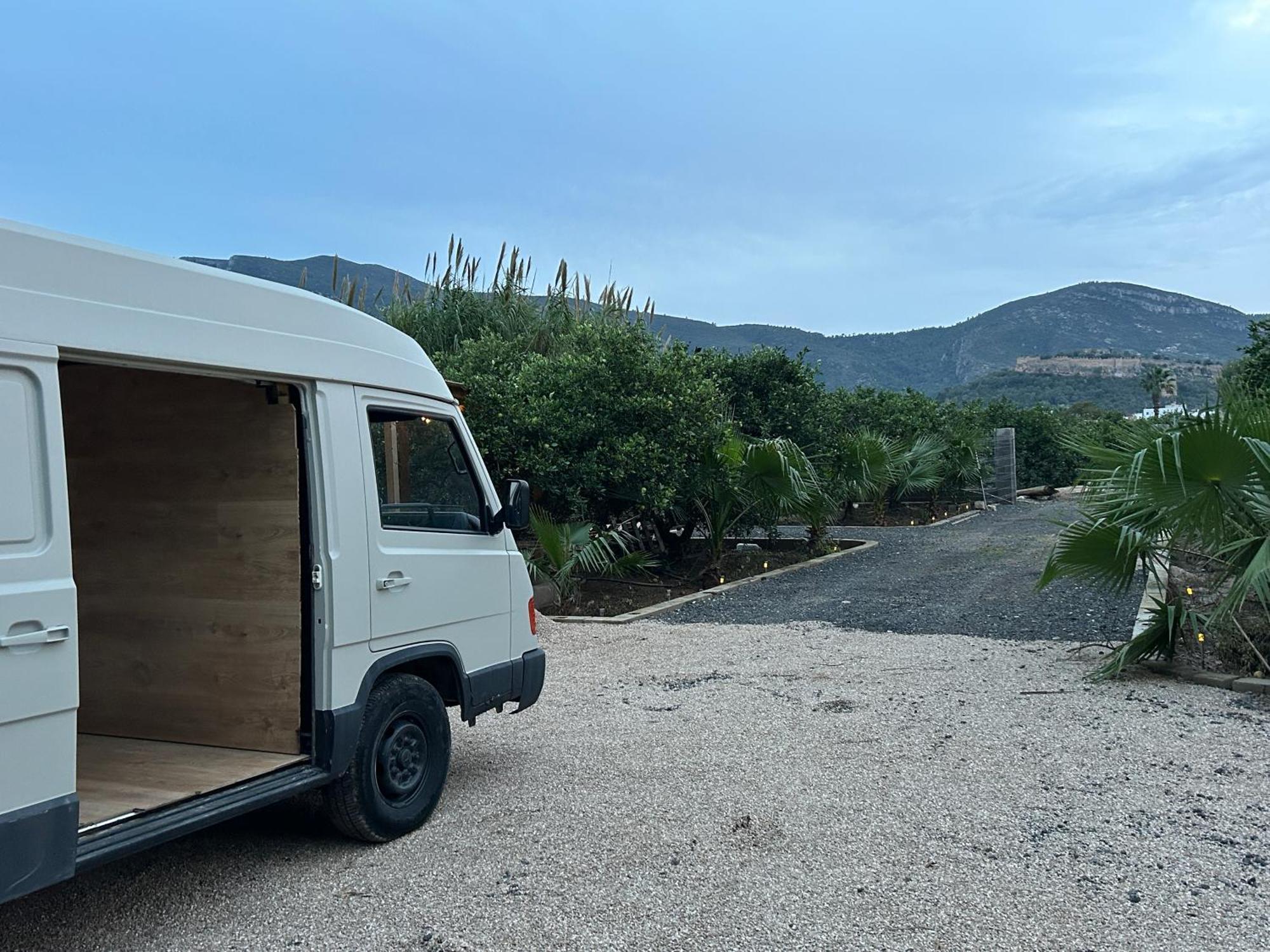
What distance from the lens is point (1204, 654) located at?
25.5ft

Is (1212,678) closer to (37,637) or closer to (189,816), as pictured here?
(189,816)

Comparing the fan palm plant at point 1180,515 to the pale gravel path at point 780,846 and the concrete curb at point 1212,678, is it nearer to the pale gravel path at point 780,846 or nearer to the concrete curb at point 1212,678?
the concrete curb at point 1212,678

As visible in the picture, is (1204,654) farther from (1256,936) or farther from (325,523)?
(325,523)

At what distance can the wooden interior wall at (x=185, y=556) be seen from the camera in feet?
15.0

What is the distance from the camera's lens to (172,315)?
3.71 meters

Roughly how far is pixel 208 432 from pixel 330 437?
72 centimetres

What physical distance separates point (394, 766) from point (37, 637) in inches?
77.0

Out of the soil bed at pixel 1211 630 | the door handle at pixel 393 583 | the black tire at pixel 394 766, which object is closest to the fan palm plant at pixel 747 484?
the soil bed at pixel 1211 630

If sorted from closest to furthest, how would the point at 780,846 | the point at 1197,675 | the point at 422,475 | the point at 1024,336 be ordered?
the point at 780,846
the point at 422,475
the point at 1197,675
the point at 1024,336

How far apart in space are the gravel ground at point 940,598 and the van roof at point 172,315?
5642 mm

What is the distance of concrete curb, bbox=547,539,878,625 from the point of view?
36.7ft

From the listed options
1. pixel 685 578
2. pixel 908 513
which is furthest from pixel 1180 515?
pixel 908 513

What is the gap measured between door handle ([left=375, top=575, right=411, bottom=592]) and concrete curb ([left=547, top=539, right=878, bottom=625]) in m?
6.45

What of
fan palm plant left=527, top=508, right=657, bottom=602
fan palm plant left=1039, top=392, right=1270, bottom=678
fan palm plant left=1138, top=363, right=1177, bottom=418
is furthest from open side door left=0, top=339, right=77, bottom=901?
fan palm plant left=1138, top=363, right=1177, bottom=418
